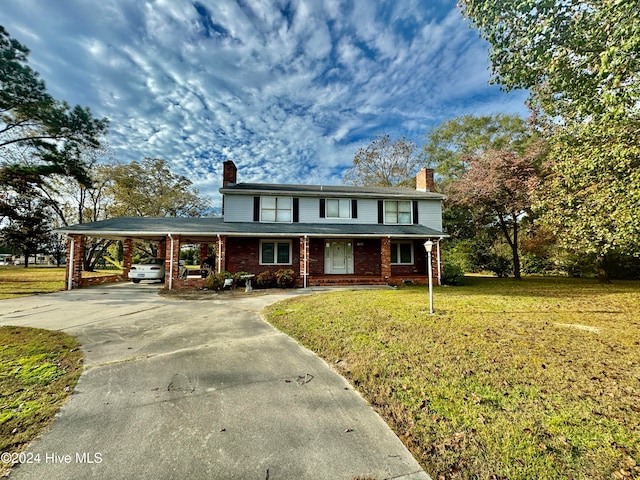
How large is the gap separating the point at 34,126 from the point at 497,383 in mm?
23402

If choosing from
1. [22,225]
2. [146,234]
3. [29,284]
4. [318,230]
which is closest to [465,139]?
[318,230]

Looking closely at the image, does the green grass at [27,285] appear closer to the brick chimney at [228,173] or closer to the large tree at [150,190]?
the large tree at [150,190]

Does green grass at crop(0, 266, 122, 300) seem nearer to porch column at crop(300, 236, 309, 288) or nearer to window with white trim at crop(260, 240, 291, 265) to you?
window with white trim at crop(260, 240, 291, 265)

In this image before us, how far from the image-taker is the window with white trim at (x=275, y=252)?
15641mm

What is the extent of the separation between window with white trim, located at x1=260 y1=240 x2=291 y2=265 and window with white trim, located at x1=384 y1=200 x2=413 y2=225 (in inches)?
250

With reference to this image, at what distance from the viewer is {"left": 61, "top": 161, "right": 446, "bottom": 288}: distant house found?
557 inches

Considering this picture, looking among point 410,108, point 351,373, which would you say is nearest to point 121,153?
point 410,108

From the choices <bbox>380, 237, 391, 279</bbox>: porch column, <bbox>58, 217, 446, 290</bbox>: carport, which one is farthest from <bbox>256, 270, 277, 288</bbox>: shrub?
<bbox>380, 237, 391, 279</bbox>: porch column

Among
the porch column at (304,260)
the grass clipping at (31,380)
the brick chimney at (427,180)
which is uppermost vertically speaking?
the brick chimney at (427,180)

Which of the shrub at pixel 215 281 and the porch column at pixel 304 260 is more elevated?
the porch column at pixel 304 260

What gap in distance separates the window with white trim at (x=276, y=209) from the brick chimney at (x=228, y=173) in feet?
8.37

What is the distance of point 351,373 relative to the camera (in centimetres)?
390

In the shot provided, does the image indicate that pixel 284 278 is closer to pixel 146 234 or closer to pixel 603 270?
pixel 146 234

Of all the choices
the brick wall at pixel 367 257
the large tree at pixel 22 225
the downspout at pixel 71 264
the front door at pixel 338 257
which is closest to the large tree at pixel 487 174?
the brick wall at pixel 367 257
